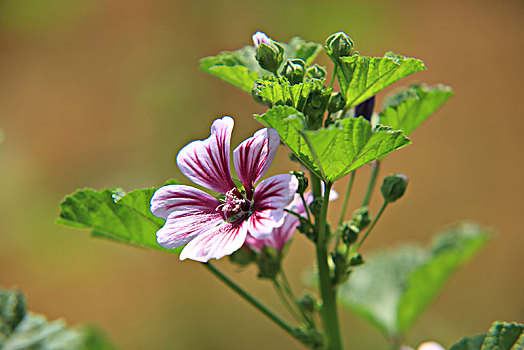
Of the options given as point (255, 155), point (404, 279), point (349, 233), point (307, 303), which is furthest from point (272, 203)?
point (404, 279)

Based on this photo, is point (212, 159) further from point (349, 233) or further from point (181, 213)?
point (349, 233)

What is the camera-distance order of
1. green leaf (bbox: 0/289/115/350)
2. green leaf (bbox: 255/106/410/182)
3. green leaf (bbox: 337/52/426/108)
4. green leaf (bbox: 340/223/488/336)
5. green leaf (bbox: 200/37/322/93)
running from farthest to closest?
green leaf (bbox: 340/223/488/336) < green leaf (bbox: 0/289/115/350) < green leaf (bbox: 200/37/322/93) < green leaf (bbox: 337/52/426/108) < green leaf (bbox: 255/106/410/182)

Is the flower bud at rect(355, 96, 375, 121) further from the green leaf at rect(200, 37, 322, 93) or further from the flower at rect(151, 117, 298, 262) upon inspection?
the flower at rect(151, 117, 298, 262)

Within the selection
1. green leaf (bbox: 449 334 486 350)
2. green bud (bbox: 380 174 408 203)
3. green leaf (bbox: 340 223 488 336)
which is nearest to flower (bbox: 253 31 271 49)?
green bud (bbox: 380 174 408 203)

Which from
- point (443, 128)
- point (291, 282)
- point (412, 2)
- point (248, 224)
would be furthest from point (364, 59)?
point (412, 2)

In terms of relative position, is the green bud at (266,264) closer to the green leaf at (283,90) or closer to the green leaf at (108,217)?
the green leaf at (108,217)

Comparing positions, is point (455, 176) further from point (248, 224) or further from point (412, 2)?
point (248, 224)
